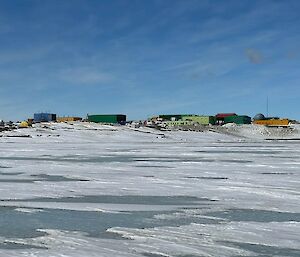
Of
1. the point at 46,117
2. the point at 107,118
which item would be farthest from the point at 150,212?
the point at 46,117

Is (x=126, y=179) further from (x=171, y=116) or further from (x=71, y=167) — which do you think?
(x=171, y=116)

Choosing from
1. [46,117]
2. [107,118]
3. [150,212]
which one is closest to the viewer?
[150,212]

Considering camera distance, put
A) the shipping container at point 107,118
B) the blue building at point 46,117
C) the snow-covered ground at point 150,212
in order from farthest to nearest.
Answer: the blue building at point 46,117 → the shipping container at point 107,118 → the snow-covered ground at point 150,212

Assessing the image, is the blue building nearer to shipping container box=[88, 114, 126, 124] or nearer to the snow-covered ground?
shipping container box=[88, 114, 126, 124]

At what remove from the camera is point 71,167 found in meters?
11.3

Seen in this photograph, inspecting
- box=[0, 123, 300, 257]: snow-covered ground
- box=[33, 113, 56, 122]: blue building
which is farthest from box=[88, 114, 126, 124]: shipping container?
box=[0, 123, 300, 257]: snow-covered ground

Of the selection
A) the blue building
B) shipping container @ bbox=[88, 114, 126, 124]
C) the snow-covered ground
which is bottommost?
the snow-covered ground

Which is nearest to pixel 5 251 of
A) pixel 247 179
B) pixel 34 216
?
pixel 34 216

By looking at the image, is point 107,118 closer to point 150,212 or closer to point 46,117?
point 46,117

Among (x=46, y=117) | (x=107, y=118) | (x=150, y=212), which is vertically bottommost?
(x=150, y=212)

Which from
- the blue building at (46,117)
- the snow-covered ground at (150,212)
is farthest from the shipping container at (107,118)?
the snow-covered ground at (150,212)

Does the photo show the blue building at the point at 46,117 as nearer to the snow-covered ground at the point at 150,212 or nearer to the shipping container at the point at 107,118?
the shipping container at the point at 107,118

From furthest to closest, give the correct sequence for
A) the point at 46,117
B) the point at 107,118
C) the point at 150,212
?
the point at 46,117
the point at 107,118
the point at 150,212

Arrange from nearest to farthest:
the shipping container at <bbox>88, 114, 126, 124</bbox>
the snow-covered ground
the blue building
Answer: the snow-covered ground < the shipping container at <bbox>88, 114, 126, 124</bbox> < the blue building
